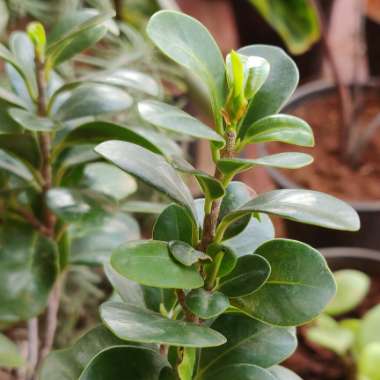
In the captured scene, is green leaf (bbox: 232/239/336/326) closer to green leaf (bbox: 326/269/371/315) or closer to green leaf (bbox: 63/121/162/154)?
green leaf (bbox: 63/121/162/154)

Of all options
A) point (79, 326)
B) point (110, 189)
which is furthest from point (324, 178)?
point (110, 189)

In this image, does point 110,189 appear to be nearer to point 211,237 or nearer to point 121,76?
point 121,76

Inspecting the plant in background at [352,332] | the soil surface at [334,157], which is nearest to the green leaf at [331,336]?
the plant in background at [352,332]

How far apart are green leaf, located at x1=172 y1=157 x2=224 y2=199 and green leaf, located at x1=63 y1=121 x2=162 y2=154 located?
0.50 feet

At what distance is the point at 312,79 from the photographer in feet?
6.85

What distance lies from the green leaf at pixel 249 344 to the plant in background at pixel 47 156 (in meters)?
0.16

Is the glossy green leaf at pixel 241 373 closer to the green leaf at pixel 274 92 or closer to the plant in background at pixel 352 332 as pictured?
the green leaf at pixel 274 92

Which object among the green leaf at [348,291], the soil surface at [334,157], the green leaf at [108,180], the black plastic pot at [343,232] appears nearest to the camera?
the green leaf at [108,180]

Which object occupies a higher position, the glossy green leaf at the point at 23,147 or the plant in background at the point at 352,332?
the glossy green leaf at the point at 23,147

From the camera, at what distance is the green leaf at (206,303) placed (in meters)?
0.41

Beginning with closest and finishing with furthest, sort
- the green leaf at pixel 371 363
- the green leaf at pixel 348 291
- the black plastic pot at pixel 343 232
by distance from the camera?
the green leaf at pixel 371 363, the green leaf at pixel 348 291, the black plastic pot at pixel 343 232

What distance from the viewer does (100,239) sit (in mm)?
726

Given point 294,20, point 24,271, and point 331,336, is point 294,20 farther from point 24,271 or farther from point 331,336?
point 24,271

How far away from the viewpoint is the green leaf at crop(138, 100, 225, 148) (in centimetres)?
36
